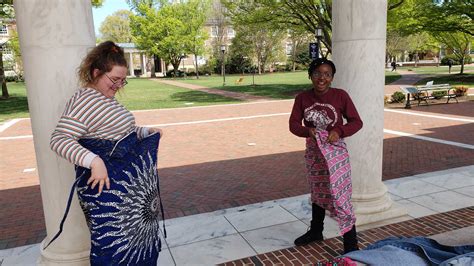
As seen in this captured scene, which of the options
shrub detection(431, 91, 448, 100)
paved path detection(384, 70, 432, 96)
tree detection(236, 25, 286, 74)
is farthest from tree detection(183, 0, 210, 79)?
shrub detection(431, 91, 448, 100)

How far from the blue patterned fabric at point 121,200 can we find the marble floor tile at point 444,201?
12.6ft

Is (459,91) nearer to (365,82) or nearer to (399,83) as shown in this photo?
(399,83)

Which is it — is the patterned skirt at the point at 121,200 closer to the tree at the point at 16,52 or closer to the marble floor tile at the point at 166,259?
the marble floor tile at the point at 166,259

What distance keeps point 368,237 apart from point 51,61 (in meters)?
3.41

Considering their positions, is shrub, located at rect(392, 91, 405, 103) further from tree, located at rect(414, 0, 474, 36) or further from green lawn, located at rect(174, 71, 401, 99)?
tree, located at rect(414, 0, 474, 36)

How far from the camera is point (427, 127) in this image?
1069cm

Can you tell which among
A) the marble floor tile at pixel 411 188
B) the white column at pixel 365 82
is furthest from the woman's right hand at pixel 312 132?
the marble floor tile at pixel 411 188

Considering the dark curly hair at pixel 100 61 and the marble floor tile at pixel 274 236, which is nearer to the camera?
the dark curly hair at pixel 100 61

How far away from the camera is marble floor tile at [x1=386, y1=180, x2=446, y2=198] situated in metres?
5.17

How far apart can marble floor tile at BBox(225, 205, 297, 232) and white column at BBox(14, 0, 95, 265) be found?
2.01 meters

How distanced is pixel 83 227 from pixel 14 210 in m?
2.92

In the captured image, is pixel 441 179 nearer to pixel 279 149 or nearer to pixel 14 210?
pixel 279 149

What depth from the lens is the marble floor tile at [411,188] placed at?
5173 mm

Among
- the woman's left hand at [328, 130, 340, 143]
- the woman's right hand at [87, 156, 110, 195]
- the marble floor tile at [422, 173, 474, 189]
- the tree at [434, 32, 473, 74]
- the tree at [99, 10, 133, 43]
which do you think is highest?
the tree at [99, 10, 133, 43]
